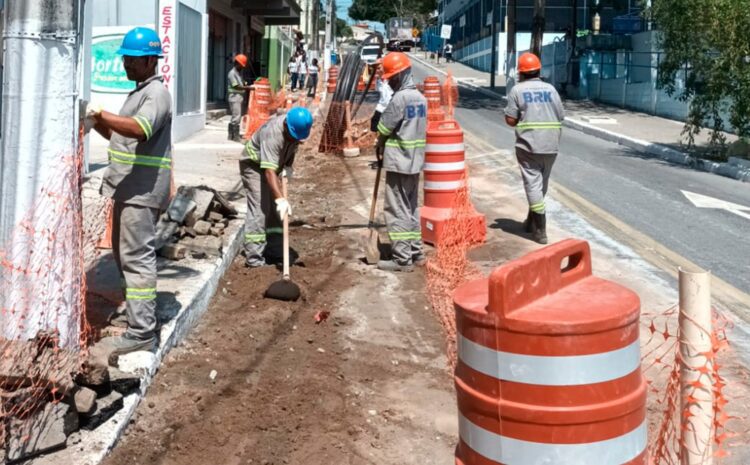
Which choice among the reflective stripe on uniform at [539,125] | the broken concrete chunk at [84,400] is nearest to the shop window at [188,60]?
the reflective stripe on uniform at [539,125]

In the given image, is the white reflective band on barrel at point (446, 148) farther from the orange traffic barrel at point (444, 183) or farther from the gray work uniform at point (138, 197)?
the gray work uniform at point (138, 197)

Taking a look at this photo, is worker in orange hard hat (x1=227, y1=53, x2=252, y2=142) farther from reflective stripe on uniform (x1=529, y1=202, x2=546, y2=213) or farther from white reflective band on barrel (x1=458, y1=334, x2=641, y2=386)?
white reflective band on barrel (x1=458, y1=334, x2=641, y2=386)

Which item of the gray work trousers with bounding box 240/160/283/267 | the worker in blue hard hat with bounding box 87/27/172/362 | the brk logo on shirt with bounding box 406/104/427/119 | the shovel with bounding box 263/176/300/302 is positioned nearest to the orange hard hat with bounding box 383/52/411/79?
the brk logo on shirt with bounding box 406/104/427/119

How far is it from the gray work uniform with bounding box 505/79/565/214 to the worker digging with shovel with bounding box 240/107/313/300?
8.35 feet

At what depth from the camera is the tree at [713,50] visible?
1480 cm

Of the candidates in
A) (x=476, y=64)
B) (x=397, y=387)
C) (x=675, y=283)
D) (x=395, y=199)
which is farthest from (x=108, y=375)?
(x=476, y=64)

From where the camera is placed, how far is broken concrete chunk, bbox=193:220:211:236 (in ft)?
26.5

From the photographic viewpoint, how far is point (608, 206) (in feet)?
35.8

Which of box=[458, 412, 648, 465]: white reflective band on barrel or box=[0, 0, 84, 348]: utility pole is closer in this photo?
box=[458, 412, 648, 465]: white reflective band on barrel

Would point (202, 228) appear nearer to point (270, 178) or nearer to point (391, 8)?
point (270, 178)

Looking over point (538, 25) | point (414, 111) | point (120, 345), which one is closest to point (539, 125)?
point (414, 111)

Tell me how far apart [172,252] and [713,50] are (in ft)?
40.0

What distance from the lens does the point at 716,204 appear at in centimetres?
1140

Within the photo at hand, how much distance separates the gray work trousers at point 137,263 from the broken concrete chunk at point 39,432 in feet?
3.28
